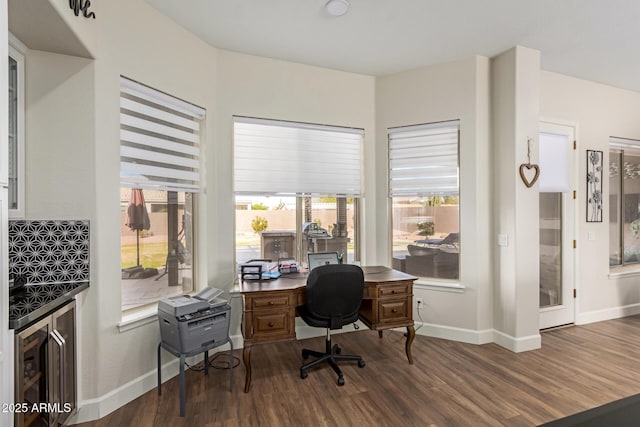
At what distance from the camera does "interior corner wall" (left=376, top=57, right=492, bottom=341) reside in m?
3.28

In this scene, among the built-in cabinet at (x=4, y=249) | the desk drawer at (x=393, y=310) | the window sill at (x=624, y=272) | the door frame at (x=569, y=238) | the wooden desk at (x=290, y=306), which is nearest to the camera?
the built-in cabinet at (x=4, y=249)

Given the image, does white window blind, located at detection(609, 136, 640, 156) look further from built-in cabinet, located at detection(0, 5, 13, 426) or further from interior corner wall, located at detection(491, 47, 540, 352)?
built-in cabinet, located at detection(0, 5, 13, 426)

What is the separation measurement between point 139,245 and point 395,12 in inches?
109

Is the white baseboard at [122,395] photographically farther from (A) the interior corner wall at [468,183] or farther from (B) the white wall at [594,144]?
(B) the white wall at [594,144]

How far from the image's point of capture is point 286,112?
336 centimetres

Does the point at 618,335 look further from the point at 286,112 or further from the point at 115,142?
the point at 115,142

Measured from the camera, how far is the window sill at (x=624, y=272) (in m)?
4.04

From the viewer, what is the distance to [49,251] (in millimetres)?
2070

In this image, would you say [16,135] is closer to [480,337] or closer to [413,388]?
[413,388]

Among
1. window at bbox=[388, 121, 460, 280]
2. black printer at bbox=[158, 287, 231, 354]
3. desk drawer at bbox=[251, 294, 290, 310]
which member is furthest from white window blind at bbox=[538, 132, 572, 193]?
black printer at bbox=[158, 287, 231, 354]

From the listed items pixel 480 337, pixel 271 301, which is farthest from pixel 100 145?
pixel 480 337

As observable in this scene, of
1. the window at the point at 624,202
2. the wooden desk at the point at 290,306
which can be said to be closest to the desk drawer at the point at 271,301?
the wooden desk at the point at 290,306

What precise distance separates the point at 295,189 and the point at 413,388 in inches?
84.2

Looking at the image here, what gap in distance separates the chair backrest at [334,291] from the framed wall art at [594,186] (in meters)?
3.30
